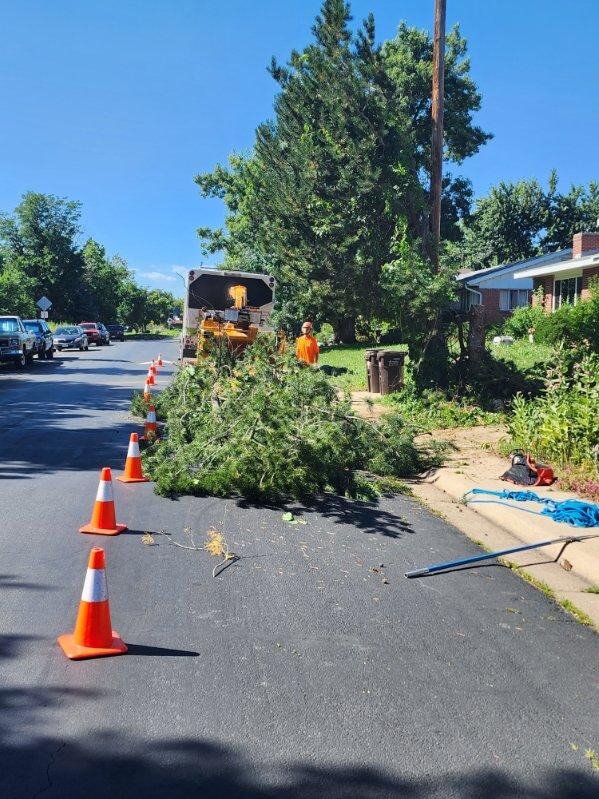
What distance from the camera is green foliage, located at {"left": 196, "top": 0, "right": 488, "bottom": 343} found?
21.1 metres

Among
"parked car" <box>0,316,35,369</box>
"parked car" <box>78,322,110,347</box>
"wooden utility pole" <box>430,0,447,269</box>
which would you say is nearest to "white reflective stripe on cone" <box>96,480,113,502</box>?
"wooden utility pole" <box>430,0,447,269</box>

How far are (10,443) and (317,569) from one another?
723 centimetres

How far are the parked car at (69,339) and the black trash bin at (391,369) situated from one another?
3127 centimetres

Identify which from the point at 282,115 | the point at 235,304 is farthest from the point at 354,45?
the point at 235,304

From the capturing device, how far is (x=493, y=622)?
16.1 ft

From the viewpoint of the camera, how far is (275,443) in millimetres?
8430

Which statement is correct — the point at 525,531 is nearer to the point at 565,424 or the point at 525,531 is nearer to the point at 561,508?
the point at 561,508

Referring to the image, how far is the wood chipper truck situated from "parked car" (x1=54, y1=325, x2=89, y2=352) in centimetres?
2657

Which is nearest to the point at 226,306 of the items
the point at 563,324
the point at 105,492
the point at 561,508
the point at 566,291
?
the point at 563,324

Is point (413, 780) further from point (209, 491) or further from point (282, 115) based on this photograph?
point (282, 115)

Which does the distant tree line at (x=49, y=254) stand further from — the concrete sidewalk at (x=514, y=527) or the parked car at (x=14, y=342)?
the concrete sidewalk at (x=514, y=527)

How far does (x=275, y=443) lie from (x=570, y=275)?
25825mm

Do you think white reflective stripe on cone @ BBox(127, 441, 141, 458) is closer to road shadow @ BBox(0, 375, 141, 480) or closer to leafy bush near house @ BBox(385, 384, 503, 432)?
road shadow @ BBox(0, 375, 141, 480)

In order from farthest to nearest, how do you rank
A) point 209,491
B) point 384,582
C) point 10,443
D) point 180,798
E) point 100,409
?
point 100,409
point 10,443
point 209,491
point 384,582
point 180,798
